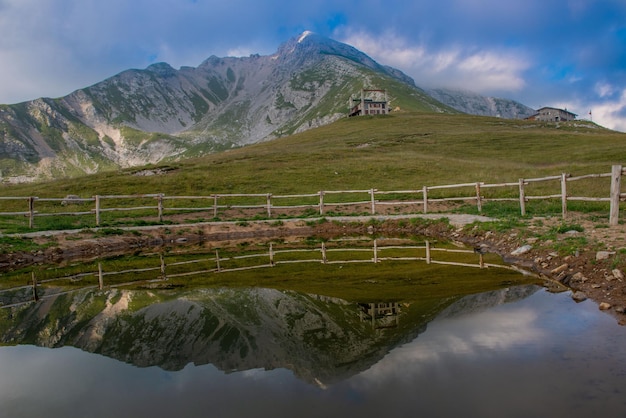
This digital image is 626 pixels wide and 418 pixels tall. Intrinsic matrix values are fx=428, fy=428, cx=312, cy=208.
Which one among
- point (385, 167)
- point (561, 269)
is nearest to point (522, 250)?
point (561, 269)

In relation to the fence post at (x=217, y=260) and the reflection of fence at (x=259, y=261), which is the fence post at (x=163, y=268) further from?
the fence post at (x=217, y=260)

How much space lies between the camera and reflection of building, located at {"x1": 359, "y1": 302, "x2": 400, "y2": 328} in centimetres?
761

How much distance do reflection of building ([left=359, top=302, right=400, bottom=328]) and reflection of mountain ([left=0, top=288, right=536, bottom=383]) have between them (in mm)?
118

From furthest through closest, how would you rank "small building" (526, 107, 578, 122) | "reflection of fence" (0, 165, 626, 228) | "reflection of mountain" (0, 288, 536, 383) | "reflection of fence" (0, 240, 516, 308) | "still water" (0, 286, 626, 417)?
"small building" (526, 107, 578, 122)
"reflection of fence" (0, 165, 626, 228)
"reflection of fence" (0, 240, 516, 308)
"reflection of mountain" (0, 288, 536, 383)
"still water" (0, 286, 626, 417)

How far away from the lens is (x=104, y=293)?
11609 mm

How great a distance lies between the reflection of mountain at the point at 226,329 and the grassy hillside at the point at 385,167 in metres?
30.8

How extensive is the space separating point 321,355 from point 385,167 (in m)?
44.1

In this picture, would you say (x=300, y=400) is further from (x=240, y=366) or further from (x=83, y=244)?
(x=83, y=244)

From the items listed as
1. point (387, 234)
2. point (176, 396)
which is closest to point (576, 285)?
point (176, 396)

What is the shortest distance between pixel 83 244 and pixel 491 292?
19467mm

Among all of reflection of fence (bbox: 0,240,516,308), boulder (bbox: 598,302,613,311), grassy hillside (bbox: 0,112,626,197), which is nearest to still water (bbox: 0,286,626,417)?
boulder (bbox: 598,302,613,311)

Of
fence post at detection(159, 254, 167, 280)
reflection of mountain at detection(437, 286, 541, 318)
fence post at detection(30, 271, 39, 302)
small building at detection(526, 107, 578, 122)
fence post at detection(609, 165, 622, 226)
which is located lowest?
fence post at detection(30, 271, 39, 302)

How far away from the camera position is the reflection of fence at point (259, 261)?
13.2 meters

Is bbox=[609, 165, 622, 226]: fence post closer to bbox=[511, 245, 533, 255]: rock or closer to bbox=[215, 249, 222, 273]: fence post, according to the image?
bbox=[511, 245, 533, 255]: rock
